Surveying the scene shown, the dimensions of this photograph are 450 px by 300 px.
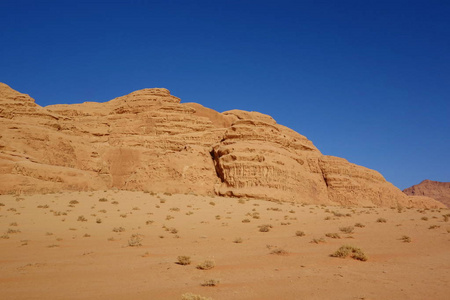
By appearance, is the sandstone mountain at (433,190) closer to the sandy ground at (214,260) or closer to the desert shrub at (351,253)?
the sandy ground at (214,260)

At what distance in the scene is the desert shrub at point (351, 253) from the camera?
777cm

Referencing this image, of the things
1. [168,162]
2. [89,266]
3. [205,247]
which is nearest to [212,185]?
[168,162]

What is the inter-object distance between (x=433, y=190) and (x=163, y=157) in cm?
10751

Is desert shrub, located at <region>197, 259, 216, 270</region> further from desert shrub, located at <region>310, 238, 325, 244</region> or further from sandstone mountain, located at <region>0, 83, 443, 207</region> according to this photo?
sandstone mountain, located at <region>0, 83, 443, 207</region>

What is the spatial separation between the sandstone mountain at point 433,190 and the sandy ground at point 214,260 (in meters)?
108

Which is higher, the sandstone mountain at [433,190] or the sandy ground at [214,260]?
the sandstone mountain at [433,190]

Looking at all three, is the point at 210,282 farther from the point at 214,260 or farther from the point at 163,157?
the point at 163,157

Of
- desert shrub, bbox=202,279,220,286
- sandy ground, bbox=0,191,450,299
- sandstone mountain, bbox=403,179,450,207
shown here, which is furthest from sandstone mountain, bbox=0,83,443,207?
sandstone mountain, bbox=403,179,450,207

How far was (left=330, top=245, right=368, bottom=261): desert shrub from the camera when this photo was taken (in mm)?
7770

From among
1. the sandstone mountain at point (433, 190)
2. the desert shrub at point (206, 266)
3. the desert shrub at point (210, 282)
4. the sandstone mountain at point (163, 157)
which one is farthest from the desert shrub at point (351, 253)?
the sandstone mountain at point (433, 190)

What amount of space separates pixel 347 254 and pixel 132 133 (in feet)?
128

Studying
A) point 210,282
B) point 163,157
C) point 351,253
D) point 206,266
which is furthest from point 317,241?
point 163,157

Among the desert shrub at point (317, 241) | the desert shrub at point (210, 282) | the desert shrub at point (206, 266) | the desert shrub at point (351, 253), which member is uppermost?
the desert shrub at point (317, 241)

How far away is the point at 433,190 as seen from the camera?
107 metres
